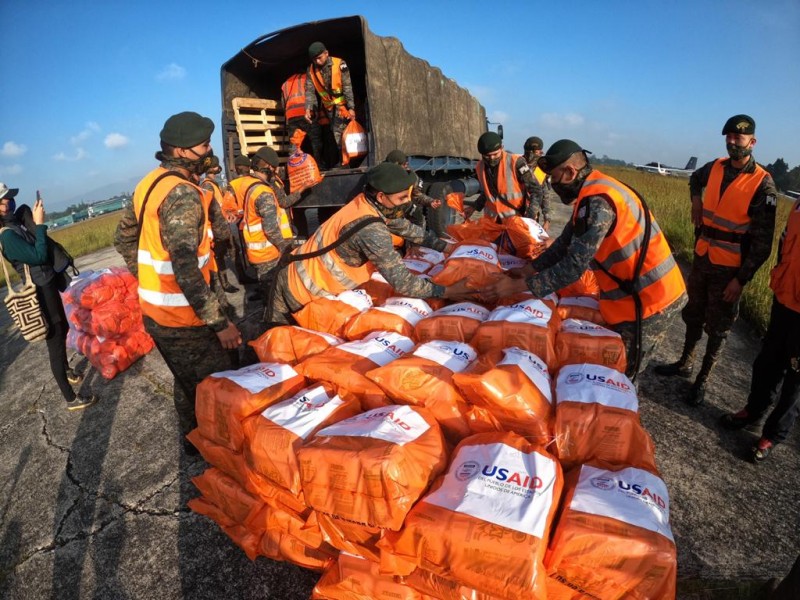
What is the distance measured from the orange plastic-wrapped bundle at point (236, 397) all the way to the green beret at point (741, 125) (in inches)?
134

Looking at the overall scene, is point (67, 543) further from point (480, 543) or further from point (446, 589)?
point (480, 543)

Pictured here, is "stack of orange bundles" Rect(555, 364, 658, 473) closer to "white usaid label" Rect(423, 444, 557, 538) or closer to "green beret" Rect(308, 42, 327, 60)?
"white usaid label" Rect(423, 444, 557, 538)

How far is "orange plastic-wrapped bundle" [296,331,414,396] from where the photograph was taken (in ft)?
6.24

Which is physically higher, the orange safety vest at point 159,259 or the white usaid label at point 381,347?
the orange safety vest at point 159,259

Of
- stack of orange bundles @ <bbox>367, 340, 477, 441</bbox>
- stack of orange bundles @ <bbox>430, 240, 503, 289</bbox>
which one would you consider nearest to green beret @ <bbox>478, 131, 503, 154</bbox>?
A: stack of orange bundles @ <bbox>430, 240, 503, 289</bbox>

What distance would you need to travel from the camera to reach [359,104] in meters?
6.42

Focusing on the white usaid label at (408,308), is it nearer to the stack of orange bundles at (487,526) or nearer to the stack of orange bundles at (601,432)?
the stack of orange bundles at (601,432)

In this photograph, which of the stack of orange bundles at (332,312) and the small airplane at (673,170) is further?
the small airplane at (673,170)

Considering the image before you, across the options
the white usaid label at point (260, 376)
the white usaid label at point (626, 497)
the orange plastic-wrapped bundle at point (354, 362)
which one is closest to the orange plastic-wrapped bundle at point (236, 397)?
the white usaid label at point (260, 376)

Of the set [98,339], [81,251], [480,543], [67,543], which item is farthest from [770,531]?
[81,251]

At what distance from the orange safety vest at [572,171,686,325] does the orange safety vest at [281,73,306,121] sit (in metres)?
4.26

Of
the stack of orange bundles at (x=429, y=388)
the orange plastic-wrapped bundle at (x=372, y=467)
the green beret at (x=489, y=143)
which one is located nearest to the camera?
the orange plastic-wrapped bundle at (x=372, y=467)

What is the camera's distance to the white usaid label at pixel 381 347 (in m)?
2.08

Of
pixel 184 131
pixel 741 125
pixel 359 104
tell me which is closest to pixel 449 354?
pixel 184 131
